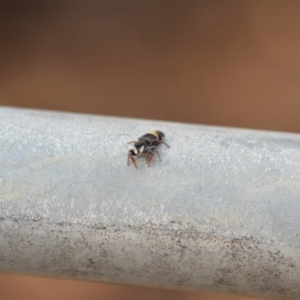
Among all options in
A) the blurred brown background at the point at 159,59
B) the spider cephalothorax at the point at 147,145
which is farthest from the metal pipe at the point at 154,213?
the blurred brown background at the point at 159,59

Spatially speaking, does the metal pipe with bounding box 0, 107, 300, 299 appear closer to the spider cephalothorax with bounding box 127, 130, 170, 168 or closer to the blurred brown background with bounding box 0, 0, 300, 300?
the spider cephalothorax with bounding box 127, 130, 170, 168

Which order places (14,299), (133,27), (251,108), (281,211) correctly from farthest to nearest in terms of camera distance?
(133,27), (251,108), (14,299), (281,211)

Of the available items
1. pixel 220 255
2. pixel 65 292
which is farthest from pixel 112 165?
pixel 65 292

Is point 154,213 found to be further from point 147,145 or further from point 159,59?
point 159,59

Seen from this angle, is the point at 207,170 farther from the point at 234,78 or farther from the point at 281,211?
the point at 234,78

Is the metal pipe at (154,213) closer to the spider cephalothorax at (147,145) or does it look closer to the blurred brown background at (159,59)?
the spider cephalothorax at (147,145)

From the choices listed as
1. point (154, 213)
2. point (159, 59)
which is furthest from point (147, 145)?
point (159, 59)

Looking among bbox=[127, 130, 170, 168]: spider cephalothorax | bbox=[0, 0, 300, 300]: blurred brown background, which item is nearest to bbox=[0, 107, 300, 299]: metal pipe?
bbox=[127, 130, 170, 168]: spider cephalothorax
